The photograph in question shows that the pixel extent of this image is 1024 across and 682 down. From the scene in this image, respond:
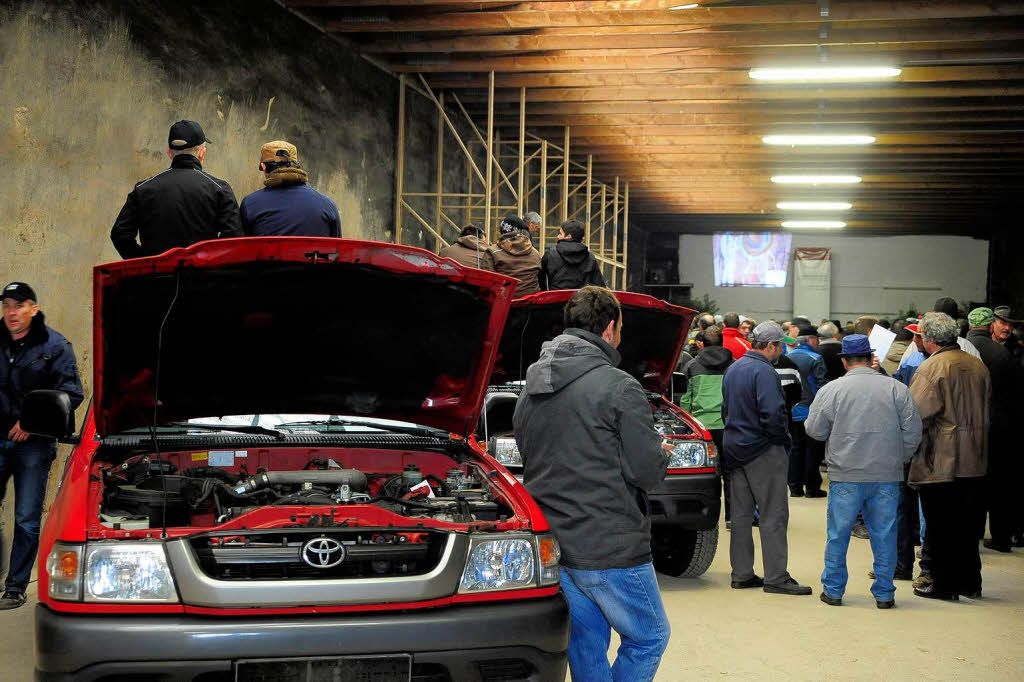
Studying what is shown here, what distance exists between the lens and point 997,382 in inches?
307

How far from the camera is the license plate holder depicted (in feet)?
9.34

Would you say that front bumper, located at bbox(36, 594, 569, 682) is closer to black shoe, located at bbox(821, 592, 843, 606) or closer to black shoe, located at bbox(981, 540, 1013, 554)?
black shoe, located at bbox(821, 592, 843, 606)

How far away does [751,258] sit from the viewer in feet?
107

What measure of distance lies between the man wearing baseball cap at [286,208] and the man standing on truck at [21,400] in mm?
2057

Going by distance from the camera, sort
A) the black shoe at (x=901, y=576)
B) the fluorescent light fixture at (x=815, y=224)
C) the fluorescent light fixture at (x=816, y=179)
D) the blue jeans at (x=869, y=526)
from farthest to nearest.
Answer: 1. the fluorescent light fixture at (x=815, y=224)
2. the fluorescent light fixture at (x=816, y=179)
3. the black shoe at (x=901, y=576)
4. the blue jeans at (x=869, y=526)

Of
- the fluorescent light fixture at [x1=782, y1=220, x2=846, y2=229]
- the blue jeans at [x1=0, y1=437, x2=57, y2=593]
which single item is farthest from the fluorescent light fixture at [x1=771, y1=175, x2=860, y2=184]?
the blue jeans at [x1=0, y1=437, x2=57, y2=593]

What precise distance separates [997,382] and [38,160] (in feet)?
24.2

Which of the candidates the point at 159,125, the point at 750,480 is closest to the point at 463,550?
the point at 750,480

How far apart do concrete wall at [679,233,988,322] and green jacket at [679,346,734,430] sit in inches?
964

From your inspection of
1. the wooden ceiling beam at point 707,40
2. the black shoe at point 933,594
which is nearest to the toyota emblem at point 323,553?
the black shoe at point 933,594

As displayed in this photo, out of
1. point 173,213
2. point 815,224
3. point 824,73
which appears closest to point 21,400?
point 173,213

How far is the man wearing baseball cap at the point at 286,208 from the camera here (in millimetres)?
4730

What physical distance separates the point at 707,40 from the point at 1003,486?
6.61m

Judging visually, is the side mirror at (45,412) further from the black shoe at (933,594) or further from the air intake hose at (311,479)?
the black shoe at (933,594)
